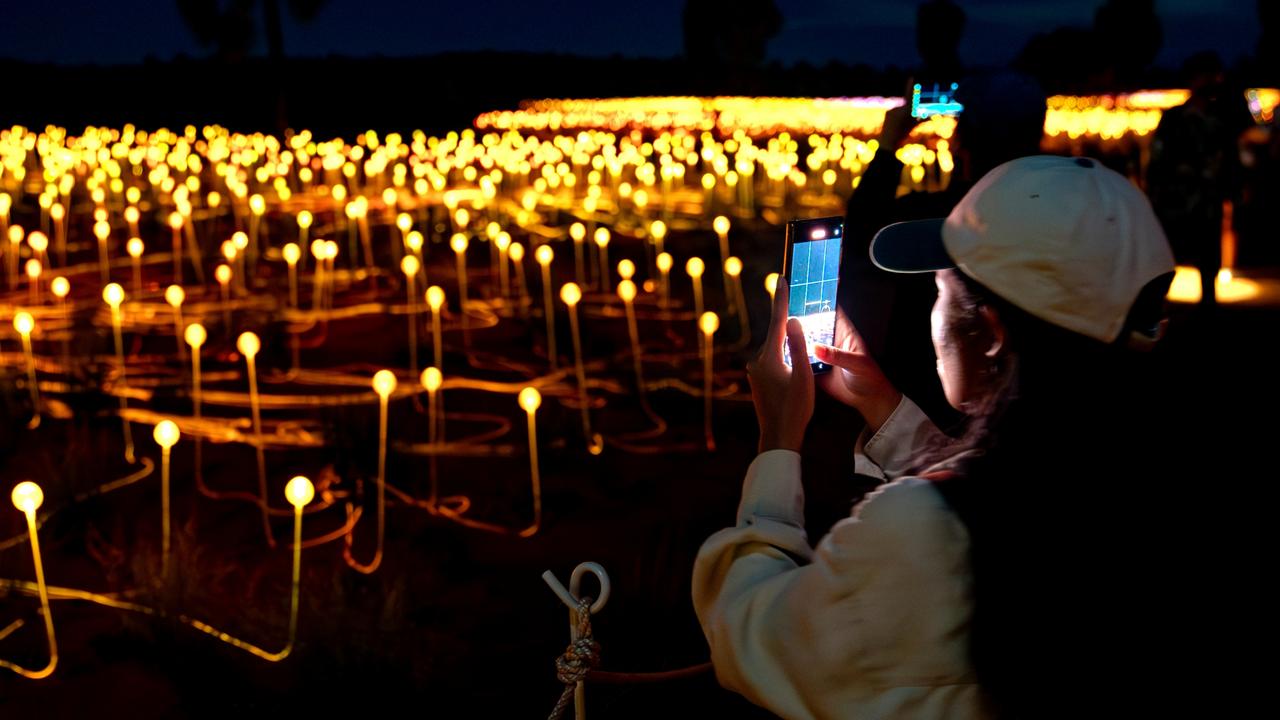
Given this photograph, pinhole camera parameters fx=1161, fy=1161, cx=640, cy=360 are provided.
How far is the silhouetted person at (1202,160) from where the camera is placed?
6332 millimetres

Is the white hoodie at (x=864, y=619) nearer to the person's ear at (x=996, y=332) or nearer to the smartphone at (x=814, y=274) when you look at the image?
the person's ear at (x=996, y=332)

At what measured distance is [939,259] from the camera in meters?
1.67

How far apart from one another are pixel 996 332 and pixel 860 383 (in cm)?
60

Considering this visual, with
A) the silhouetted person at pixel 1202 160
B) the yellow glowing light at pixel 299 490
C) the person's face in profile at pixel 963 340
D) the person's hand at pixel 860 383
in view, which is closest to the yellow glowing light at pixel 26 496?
the yellow glowing light at pixel 299 490

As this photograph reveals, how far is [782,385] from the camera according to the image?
163cm

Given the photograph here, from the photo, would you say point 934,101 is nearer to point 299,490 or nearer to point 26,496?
point 299,490

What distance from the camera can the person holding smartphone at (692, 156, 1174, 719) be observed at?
47.9 inches

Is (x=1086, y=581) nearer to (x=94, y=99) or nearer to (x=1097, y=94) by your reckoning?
(x=1097, y=94)

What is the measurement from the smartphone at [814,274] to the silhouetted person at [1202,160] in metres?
5.08

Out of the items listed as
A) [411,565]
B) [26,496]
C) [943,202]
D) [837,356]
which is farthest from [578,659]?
[411,565]

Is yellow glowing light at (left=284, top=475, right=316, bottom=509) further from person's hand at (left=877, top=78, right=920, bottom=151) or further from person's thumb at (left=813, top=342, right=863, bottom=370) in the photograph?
person's hand at (left=877, top=78, right=920, bottom=151)

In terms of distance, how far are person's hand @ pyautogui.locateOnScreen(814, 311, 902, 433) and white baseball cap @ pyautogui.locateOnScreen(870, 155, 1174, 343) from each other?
0.59 meters

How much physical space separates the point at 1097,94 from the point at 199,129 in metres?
22.5

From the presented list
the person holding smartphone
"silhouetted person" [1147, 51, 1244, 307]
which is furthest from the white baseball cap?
"silhouetted person" [1147, 51, 1244, 307]
